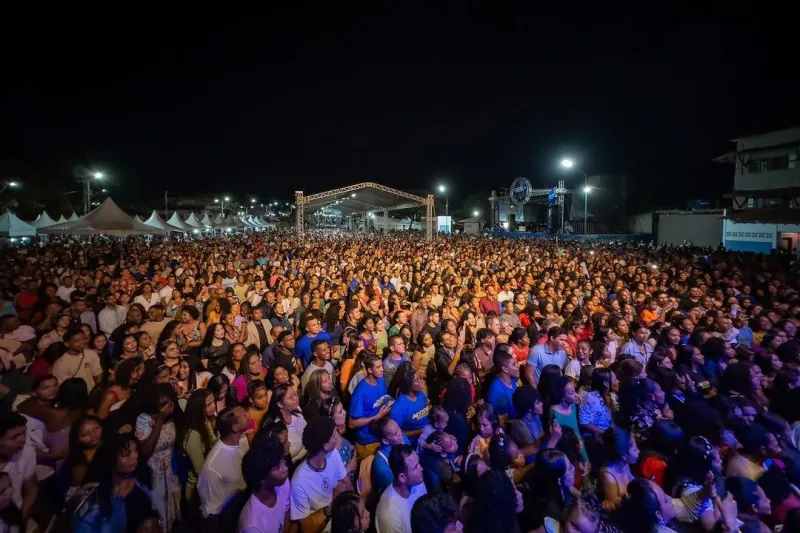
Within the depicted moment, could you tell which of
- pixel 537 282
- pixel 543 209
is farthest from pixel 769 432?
pixel 543 209

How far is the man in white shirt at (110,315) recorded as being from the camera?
241 inches

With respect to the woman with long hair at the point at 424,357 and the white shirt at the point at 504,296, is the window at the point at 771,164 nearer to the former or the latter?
the white shirt at the point at 504,296

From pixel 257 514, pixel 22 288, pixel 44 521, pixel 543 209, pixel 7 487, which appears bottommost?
pixel 44 521

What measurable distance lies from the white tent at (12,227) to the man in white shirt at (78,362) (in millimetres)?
20102

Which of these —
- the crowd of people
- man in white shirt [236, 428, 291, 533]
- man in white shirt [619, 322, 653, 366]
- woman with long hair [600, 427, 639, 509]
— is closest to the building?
man in white shirt [619, 322, 653, 366]

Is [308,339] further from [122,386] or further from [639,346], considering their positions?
[639,346]

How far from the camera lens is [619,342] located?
540cm

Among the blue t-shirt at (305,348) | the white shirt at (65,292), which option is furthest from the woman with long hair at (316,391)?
the white shirt at (65,292)

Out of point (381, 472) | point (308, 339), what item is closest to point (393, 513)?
point (381, 472)

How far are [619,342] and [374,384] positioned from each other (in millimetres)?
3388

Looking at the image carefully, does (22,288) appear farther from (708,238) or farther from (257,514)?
(708,238)

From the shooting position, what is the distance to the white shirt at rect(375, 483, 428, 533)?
2330 mm

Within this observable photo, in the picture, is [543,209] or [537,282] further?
[543,209]

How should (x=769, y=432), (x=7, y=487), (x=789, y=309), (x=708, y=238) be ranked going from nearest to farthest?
(x=7, y=487), (x=769, y=432), (x=789, y=309), (x=708, y=238)
